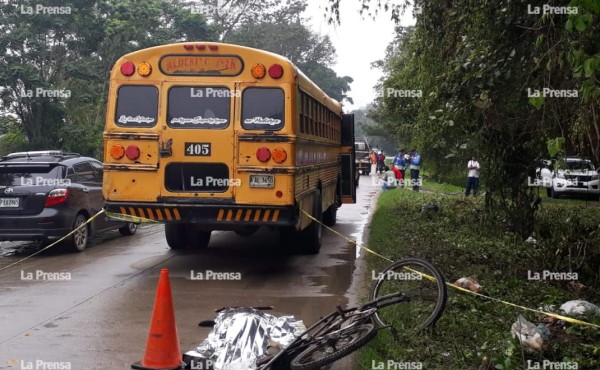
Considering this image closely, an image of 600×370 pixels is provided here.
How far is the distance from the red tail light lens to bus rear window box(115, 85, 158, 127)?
8.31ft

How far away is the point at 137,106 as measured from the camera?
9.37 meters

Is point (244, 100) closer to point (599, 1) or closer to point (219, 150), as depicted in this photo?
point (219, 150)

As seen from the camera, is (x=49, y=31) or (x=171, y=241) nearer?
(x=171, y=241)

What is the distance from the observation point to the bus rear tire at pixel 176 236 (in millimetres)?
11711

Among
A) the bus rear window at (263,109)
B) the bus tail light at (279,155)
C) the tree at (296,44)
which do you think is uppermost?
the tree at (296,44)

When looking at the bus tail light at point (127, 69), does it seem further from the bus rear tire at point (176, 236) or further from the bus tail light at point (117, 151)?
the bus rear tire at point (176, 236)

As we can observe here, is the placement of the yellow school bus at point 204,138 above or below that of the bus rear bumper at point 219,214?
above

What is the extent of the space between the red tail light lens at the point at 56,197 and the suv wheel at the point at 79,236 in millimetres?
482

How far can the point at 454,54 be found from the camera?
965 centimetres

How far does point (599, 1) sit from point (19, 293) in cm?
720

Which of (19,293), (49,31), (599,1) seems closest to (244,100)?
(19,293)

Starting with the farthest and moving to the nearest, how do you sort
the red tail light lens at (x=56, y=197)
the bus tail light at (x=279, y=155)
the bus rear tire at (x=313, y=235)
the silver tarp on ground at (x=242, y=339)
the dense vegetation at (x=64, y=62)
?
the dense vegetation at (x=64, y=62), the bus rear tire at (x=313, y=235), the red tail light lens at (x=56, y=197), the bus tail light at (x=279, y=155), the silver tarp on ground at (x=242, y=339)

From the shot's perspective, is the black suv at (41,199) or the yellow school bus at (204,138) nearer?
the yellow school bus at (204,138)

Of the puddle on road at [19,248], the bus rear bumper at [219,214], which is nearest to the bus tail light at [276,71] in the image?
the bus rear bumper at [219,214]
